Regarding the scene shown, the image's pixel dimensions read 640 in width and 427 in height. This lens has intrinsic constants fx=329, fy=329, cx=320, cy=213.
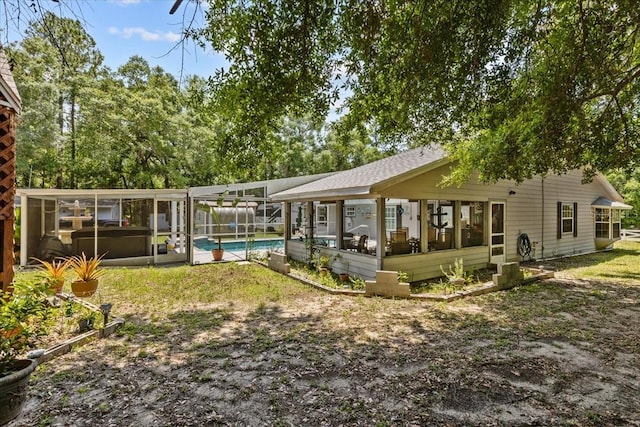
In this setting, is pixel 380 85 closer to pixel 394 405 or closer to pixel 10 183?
pixel 394 405

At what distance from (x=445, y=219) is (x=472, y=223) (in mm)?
1101

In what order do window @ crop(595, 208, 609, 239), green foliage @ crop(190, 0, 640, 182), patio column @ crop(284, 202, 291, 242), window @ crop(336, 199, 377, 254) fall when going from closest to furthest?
green foliage @ crop(190, 0, 640, 182) → patio column @ crop(284, 202, 291, 242) → window @ crop(595, 208, 609, 239) → window @ crop(336, 199, 377, 254)

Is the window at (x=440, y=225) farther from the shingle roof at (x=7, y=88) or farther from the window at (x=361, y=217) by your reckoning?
the shingle roof at (x=7, y=88)

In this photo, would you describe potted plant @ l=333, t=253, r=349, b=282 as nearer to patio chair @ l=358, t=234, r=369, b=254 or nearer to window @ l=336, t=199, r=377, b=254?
patio chair @ l=358, t=234, r=369, b=254

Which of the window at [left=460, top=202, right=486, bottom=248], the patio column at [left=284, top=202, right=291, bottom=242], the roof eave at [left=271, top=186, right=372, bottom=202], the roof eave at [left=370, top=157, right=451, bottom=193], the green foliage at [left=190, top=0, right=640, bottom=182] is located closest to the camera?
the green foliage at [left=190, top=0, right=640, bottom=182]

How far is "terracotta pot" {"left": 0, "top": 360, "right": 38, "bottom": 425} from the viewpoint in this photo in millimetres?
2646

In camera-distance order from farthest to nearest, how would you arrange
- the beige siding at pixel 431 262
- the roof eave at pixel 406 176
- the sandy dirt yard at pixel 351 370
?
the beige siding at pixel 431 262 → the roof eave at pixel 406 176 → the sandy dirt yard at pixel 351 370

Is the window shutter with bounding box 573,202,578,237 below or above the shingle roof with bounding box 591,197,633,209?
below

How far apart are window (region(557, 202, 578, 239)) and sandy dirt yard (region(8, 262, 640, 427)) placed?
25.6 ft

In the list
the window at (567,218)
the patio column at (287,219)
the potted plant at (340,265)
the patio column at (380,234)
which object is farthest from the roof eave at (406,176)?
the window at (567,218)

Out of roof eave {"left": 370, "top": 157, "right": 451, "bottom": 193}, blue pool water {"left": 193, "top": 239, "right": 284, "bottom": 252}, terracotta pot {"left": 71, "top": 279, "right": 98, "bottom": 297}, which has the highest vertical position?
roof eave {"left": 370, "top": 157, "right": 451, "bottom": 193}

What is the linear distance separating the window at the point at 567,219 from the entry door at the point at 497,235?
4120mm

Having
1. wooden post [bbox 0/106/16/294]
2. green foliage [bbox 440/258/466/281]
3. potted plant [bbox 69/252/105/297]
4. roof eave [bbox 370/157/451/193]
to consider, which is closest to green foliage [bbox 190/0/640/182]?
roof eave [bbox 370/157/451/193]

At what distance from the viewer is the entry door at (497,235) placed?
10.4 metres
